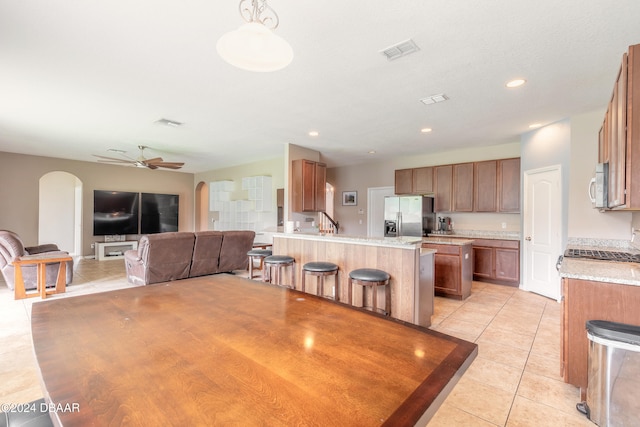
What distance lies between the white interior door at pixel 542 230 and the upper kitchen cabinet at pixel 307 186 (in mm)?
3651

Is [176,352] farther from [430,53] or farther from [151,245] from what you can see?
[151,245]

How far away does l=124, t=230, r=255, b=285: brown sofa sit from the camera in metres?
4.65

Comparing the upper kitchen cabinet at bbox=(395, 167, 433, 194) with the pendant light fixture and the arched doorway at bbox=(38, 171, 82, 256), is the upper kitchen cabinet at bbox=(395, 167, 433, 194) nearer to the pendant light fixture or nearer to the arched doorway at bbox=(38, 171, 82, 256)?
the pendant light fixture

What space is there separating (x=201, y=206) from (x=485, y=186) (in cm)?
856

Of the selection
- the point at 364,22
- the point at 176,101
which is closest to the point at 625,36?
the point at 364,22

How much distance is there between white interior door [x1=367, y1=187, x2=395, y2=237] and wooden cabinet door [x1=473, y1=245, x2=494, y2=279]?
2.44 m

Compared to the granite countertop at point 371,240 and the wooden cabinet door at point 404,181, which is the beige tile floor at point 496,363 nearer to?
the granite countertop at point 371,240

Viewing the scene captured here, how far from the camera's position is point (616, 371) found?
63.4 inches

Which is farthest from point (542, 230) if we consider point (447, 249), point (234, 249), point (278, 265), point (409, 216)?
point (234, 249)

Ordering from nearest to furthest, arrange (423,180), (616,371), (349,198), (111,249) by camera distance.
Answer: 1. (616,371)
2. (423,180)
3. (349,198)
4. (111,249)

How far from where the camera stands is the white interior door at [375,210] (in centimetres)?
741

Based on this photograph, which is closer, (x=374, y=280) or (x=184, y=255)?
(x=374, y=280)

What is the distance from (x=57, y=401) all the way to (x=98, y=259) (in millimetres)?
8780

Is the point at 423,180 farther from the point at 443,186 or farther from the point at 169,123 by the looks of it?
the point at 169,123
